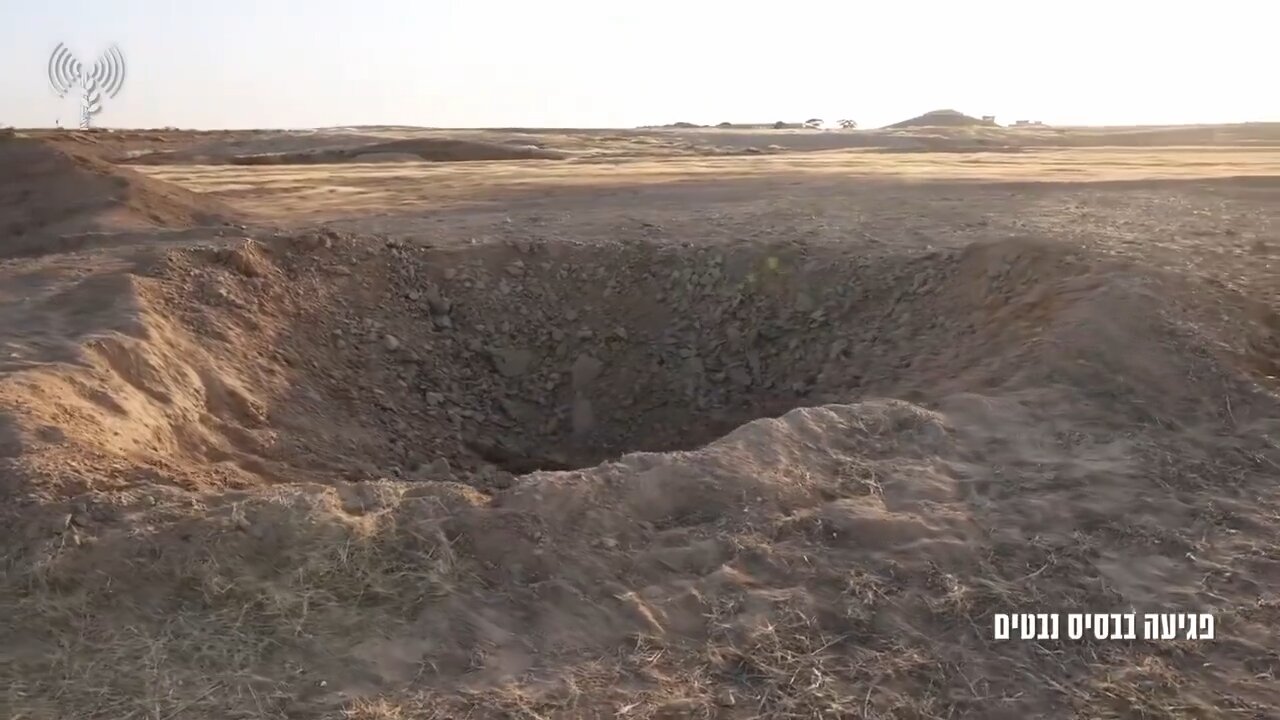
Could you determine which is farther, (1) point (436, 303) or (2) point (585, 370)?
(1) point (436, 303)

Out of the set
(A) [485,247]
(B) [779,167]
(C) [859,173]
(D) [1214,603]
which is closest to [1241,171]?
(C) [859,173]

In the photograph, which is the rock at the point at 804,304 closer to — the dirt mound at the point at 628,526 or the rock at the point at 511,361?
the dirt mound at the point at 628,526

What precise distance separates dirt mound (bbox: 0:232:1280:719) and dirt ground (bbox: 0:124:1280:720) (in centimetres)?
2

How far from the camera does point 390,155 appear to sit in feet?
74.6

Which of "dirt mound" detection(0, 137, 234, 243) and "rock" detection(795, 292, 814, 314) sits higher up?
"dirt mound" detection(0, 137, 234, 243)

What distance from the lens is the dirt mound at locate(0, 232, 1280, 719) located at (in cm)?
329

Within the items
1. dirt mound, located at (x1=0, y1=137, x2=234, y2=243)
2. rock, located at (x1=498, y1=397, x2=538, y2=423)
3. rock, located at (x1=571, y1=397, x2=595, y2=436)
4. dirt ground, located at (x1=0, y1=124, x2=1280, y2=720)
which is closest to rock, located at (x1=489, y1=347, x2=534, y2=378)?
dirt ground, located at (x1=0, y1=124, x2=1280, y2=720)

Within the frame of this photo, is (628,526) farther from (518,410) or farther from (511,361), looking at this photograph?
(511,361)

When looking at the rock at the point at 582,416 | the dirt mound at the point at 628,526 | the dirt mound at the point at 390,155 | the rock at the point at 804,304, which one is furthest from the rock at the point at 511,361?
the dirt mound at the point at 390,155

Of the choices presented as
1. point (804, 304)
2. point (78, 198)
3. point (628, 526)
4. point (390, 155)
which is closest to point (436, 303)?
point (804, 304)

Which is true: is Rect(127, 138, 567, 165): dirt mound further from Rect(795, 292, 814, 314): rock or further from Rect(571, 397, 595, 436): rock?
Rect(571, 397, 595, 436): rock

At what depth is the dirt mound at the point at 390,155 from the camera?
22656mm

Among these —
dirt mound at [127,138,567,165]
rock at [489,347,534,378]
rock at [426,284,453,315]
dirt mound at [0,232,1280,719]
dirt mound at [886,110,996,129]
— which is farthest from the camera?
dirt mound at [886,110,996,129]

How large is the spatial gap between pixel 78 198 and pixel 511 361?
18.5 ft
